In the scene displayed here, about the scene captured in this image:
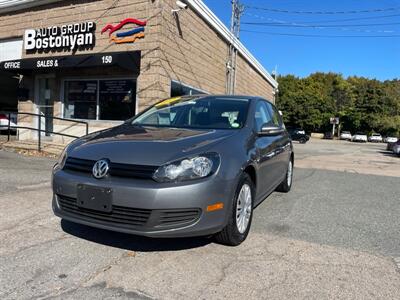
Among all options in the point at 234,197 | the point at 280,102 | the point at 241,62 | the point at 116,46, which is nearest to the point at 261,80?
the point at 241,62

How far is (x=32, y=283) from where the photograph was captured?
3246 mm

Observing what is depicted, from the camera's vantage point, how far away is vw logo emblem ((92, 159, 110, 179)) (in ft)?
12.0

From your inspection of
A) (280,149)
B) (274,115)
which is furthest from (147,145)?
(274,115)

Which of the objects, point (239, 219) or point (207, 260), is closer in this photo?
point (207, 260)

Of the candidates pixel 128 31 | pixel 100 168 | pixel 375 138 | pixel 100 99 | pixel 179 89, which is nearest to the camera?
pixel 100 168

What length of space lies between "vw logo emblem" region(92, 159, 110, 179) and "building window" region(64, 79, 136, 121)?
30.1 feet

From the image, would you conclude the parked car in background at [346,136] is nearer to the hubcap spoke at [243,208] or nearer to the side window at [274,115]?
the side window at [274,115]

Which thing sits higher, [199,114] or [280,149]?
[199,114]

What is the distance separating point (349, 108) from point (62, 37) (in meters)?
62.4

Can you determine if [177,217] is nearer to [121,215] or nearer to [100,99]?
[121,215]

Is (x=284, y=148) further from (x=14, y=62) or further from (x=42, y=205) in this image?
(x=14, y=62)

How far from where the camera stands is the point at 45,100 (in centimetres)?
1513

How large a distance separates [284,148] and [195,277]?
3469 mm

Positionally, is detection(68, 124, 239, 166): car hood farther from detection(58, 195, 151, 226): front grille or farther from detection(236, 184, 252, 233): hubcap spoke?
detection(236, 184, 252, 233): hubcap spoke
